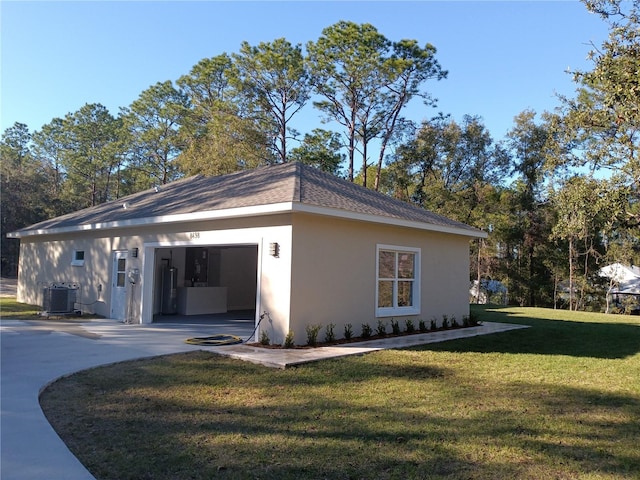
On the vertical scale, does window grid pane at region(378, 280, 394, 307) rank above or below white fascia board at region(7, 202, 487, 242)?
below

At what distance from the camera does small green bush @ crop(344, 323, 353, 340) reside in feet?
32.8

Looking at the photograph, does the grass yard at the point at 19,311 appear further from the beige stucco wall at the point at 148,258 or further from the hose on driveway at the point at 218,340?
the hose on driveway at the point at 218,340

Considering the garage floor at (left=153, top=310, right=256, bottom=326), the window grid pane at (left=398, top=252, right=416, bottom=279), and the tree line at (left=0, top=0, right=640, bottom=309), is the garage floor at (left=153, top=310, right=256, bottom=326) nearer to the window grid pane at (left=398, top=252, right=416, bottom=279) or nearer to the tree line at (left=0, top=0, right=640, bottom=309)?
the window grid pane at (left=398, top=252, right=416, bottom=279)

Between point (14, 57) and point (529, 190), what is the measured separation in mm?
28402

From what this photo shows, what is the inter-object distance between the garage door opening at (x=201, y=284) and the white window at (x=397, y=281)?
4.76m

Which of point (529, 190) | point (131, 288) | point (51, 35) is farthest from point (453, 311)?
point (529, 190)

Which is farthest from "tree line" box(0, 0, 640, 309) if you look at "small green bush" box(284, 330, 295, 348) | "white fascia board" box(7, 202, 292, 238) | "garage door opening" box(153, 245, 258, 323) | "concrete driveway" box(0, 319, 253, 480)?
"small green bush" box(284, 330, 295, 348)

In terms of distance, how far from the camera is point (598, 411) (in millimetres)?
5473

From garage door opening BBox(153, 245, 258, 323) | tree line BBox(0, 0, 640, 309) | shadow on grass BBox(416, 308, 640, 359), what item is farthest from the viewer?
tree line BBox(0, 0, 640, 309)

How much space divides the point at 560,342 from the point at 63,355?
10309mm

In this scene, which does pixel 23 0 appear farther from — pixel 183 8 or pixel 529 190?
pixel 529 190

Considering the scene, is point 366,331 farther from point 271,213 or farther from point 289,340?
point 271,213

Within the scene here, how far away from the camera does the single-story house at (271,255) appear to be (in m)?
9.27

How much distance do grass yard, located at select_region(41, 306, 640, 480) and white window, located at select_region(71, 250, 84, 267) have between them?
872 cm
